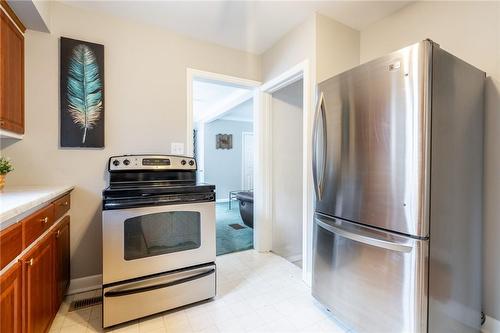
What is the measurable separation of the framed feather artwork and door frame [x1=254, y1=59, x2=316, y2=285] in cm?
158

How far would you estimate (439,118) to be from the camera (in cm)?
122

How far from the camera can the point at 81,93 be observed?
6.46 ft

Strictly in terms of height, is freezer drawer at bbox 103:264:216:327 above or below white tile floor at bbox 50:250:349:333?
above

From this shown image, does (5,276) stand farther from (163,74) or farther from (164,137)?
(163,74)

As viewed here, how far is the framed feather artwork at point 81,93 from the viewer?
193 centimetres

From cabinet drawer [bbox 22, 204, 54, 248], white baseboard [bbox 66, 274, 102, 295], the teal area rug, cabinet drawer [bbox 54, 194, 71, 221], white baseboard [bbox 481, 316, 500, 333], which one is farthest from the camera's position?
the teal area rug

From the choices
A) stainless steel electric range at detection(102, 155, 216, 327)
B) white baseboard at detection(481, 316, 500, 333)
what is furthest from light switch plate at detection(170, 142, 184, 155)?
white baseboard at detection(481, 316, 500, 333)

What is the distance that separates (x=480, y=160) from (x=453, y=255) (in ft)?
2.11

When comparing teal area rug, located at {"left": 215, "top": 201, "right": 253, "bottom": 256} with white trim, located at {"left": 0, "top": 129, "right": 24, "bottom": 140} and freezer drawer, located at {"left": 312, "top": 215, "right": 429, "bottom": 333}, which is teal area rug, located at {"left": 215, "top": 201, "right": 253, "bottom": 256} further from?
white trim, located at {"left": 0, "top": 129, "right": 24, "bottom": 140}

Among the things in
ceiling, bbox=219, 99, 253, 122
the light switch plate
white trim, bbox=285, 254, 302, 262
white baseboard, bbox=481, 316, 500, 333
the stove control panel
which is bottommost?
white trim, bbox=285, 254, 302, 262

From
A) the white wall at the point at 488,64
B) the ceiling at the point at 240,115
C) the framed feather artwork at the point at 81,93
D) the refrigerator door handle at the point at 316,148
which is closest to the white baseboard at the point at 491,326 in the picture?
the white wall at the point at 488,64

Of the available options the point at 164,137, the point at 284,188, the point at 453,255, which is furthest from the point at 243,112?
the point at 453,255

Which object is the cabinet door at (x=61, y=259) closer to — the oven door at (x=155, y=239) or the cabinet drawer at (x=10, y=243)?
the oven door at (x=155, y=239)

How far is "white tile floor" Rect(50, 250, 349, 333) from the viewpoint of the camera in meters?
1.59
